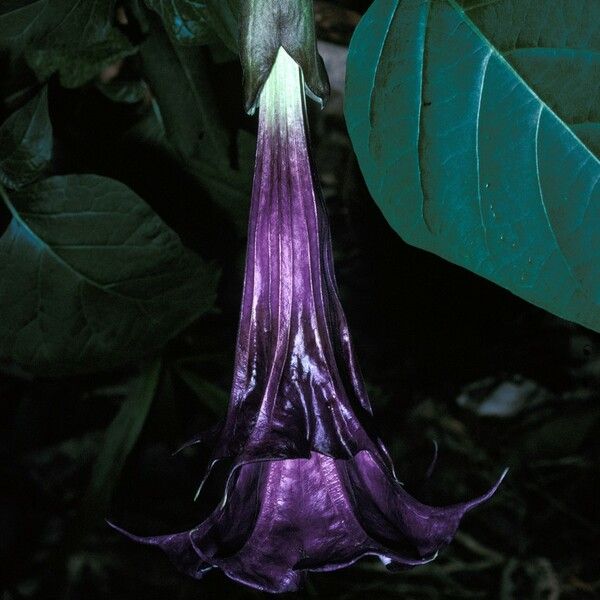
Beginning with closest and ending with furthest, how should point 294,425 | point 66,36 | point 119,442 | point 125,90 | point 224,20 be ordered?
point 294,425
point 224,20
point 66,36
point 125,90
point 119,442

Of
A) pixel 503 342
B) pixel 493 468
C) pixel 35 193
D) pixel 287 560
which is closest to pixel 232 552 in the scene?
pixel 287 560

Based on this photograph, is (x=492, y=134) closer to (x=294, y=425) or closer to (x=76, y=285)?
(x=294, y=425)

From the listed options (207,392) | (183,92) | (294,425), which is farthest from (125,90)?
(294,425)

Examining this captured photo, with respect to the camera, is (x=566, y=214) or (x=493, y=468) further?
(x=493, y=468)

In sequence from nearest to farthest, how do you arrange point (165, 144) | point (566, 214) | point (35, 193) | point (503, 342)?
point (566, 214) → point (35, 193) → point (165, 144) → point (503, 342)

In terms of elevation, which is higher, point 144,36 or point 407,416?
point 144,36

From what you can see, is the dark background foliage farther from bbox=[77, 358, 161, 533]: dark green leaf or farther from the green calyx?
the green calyx

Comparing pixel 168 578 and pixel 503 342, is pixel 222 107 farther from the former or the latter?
pixel 168 578
